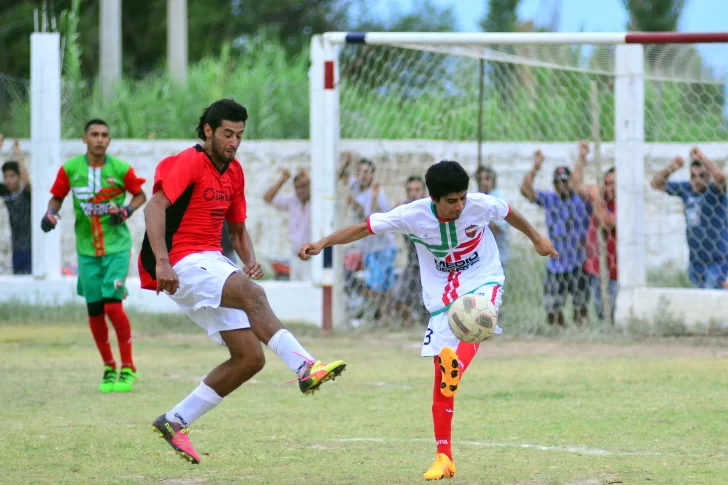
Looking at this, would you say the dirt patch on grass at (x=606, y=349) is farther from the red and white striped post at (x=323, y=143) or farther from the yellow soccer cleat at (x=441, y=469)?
the yellow soccer cleat at (x=441, y=469)

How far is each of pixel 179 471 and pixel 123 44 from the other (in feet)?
96.4

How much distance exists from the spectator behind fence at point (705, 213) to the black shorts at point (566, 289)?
1208mm

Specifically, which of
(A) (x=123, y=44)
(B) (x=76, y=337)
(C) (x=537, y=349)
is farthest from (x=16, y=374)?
(A) (x=123, y=44)

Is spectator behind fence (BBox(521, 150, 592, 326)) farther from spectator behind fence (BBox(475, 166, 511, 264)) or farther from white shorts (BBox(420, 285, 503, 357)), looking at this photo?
white shorts (BBox(420, 285, 503, 357))

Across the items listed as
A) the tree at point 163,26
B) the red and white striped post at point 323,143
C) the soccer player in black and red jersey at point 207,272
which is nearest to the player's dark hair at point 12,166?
the red and white striped post at point 323,143

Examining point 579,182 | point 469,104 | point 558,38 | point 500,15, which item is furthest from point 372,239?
point 500,15

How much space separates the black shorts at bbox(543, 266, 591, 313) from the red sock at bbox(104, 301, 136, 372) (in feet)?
17.2

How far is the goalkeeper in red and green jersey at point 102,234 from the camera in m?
9.52

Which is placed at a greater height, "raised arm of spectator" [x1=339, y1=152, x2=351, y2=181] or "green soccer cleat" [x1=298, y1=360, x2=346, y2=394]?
"raised arm of spectator" [x1=339, y1=152, x2=351, y2=181]

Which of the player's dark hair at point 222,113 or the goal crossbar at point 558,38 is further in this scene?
the goal crossbar at point 558,38

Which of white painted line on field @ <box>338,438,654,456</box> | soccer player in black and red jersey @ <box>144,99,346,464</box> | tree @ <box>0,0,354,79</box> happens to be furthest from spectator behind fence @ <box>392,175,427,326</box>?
tree @ <box>0,0,354,79</box>

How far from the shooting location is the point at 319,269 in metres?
13.2

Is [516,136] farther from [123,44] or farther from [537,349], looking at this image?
[123,44]

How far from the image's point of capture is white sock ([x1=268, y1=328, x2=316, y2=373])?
19.9 feet
